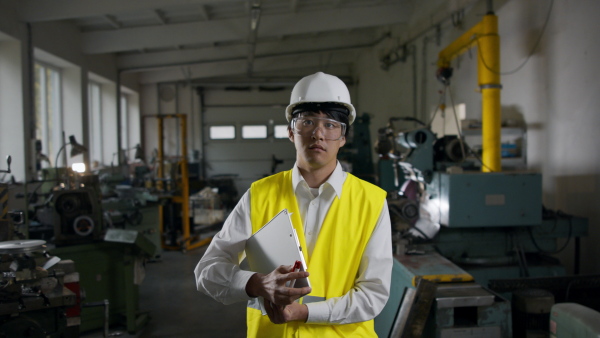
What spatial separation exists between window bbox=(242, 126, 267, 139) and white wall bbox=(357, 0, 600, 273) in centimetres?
741

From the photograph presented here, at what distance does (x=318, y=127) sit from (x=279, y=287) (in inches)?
19.8

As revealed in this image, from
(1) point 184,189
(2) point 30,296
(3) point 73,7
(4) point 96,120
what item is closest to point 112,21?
(3) point 73,7

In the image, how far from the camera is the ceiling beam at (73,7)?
496 cm

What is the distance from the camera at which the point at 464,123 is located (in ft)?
13.8

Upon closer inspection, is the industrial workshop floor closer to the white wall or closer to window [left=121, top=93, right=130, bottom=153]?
the white wall

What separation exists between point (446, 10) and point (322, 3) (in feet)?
6.16

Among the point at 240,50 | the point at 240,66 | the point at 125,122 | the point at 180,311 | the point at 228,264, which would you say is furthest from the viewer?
the point at 240,66

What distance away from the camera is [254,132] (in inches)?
467

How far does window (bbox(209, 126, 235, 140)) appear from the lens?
463 inches

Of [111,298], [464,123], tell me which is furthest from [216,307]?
[464,123]

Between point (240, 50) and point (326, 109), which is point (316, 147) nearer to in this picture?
point (326, 109)

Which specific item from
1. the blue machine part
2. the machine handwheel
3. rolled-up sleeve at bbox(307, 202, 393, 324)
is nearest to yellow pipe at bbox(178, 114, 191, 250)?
the machine handwheel

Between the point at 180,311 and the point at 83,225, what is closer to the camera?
the point at 83,225

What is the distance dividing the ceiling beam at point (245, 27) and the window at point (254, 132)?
5072 millimetres
